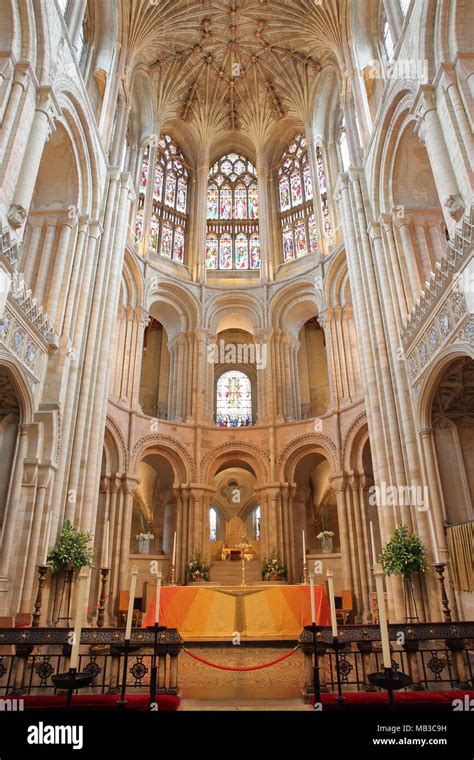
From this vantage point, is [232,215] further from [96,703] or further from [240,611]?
[96,703]

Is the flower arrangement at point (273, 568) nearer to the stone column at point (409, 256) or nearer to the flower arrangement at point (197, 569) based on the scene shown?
the flower arrangement at point (197, 569)

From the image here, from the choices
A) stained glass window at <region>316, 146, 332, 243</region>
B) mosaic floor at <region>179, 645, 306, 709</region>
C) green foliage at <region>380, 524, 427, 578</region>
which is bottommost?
mosaic floor at <region>179, 645, 306, 709</region>

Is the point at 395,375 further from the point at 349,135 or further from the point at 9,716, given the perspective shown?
the point at 9,716

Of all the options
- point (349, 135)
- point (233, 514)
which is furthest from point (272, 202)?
point (233, 514)

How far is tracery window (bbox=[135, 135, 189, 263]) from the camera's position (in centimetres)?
2447

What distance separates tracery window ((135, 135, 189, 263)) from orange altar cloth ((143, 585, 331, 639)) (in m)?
17.9

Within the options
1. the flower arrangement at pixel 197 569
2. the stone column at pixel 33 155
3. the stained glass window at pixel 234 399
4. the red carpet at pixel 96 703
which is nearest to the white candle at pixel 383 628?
the red carpet at pixel 96 703

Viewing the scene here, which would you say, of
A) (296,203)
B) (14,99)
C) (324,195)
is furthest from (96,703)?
(296,203)

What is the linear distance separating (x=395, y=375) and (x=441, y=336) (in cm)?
335

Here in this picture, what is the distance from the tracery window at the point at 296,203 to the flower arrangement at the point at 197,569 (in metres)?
15.6

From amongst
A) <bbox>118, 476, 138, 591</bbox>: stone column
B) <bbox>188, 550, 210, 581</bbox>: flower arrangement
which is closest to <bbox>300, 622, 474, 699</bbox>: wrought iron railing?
<bbox>118, 476, 138, 591</bbox>: stone column

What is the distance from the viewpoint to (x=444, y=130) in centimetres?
1080

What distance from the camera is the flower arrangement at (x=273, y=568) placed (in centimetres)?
1917

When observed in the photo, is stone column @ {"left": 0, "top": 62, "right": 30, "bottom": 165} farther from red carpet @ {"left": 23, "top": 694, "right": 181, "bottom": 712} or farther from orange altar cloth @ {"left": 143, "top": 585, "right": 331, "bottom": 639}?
orange altar cloth @ {"left": 143, "top": 585, "right": 331, "bottom": 639}
